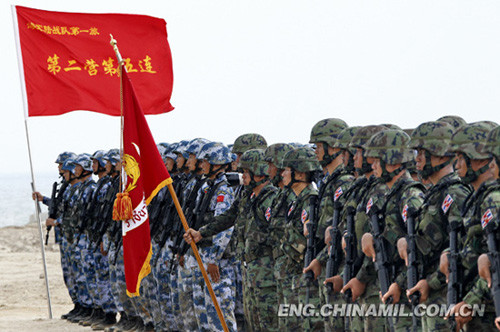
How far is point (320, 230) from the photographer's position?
25.1 feet

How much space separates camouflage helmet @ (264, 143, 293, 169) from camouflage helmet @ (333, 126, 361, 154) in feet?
3.47

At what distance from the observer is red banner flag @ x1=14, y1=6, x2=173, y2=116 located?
1189 centimetres

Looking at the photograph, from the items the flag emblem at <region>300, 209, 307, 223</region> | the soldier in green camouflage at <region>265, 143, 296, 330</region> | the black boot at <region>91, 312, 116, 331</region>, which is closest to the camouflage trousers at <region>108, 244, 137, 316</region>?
the black boot at <region>91, 312, 116, 331</region>

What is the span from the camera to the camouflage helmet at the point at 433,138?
6.34m

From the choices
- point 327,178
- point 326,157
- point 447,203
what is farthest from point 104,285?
point 447,203

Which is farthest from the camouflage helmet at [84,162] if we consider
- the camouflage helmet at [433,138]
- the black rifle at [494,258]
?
the black rifle at [494,258]

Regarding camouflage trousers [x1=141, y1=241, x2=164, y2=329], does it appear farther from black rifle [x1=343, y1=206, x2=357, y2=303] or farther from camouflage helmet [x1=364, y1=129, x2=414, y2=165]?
camouflage helmet [x1=364, y1=129, x2=414, y2=165]

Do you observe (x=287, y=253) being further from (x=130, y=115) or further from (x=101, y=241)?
(x=101, y=241)

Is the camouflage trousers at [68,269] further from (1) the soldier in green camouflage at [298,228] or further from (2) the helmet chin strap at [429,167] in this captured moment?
(2) the helmet chin strap at [429,167]

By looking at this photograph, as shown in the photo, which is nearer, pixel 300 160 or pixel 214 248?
pixel 300 160

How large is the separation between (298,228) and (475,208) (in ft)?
8.99

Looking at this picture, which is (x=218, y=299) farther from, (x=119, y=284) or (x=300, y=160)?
(x=119, y=284)

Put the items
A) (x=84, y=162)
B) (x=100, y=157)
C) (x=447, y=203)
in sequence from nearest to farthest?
1. (x=447, y=203)
2. (x=100, y=157)
3. (x=84, y=162)

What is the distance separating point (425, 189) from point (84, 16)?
7.09 meters
